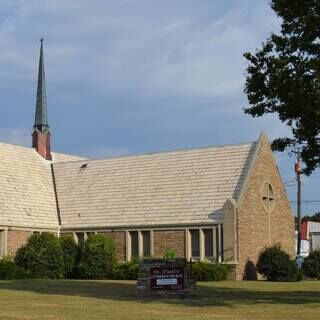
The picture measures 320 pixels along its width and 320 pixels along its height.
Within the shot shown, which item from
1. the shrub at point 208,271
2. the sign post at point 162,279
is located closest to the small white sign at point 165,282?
the sign post at point 162,279

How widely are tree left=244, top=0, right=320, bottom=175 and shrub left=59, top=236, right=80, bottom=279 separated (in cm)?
2197

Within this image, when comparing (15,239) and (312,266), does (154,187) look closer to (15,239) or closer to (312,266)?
(15,239)

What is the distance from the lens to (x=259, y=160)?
42406 mm

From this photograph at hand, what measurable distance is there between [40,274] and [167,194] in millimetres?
9069

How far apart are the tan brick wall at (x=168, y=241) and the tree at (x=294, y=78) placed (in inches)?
746

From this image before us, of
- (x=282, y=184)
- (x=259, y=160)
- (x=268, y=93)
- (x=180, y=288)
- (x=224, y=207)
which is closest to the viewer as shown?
(x=268, y=93)

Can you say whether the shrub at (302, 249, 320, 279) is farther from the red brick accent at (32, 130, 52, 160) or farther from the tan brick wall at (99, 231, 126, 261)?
the red brick accent at (32, 130, 52, 160)

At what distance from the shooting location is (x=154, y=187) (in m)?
44.0

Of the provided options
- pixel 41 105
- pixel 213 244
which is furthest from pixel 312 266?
pixel 41 105

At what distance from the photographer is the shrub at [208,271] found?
3712 cm

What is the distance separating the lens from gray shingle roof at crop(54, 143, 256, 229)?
4128 centimetres

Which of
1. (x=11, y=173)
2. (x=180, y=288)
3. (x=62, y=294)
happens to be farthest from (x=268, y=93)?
(x=11, y=173)

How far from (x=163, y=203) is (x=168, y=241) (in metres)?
2.49

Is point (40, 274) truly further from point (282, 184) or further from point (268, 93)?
point (268, 93)
